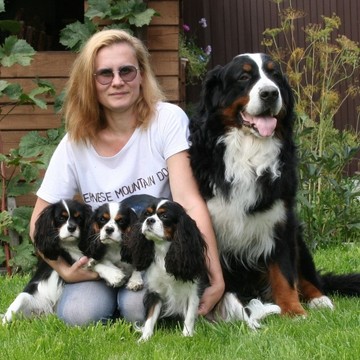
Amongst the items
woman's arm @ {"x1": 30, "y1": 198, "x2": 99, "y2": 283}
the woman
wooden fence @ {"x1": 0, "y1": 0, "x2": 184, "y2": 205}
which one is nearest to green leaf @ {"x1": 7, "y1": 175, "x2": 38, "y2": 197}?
wooden fence @ {"x1": 0, "y1": 0, "x2": 184, "y2": 205}

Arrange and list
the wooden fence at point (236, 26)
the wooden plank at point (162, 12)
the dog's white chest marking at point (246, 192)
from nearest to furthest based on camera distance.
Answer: the dog's white chest marking at point (246, 192) < the wooden plank at point (162, 12) < the wooden fence at point (236, 26)

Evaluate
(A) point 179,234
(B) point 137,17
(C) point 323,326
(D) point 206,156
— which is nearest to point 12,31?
(B) point 137,17

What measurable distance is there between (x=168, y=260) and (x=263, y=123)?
877 mm

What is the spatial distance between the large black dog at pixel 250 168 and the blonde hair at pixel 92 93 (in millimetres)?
294

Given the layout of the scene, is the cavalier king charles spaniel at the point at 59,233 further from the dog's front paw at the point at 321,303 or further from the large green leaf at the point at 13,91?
the large green leaf at the point at 13,91

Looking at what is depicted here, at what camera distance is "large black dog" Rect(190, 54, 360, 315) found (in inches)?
156

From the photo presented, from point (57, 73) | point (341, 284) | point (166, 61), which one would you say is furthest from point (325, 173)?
point (57, 73)

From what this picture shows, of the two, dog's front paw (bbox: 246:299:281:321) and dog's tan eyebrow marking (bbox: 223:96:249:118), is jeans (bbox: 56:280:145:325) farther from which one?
dog's tan eyebrow marking (bbox: 223:96:249:118)

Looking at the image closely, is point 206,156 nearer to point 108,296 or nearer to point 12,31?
point 108,296

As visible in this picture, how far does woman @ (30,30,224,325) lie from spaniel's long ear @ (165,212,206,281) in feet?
0.98

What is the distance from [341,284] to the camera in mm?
4691

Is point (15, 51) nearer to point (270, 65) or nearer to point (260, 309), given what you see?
point (270, 65)

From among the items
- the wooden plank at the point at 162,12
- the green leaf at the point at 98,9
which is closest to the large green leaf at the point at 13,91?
the green leaf at the point at 98,9

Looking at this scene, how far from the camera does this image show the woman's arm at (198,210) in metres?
3.95
